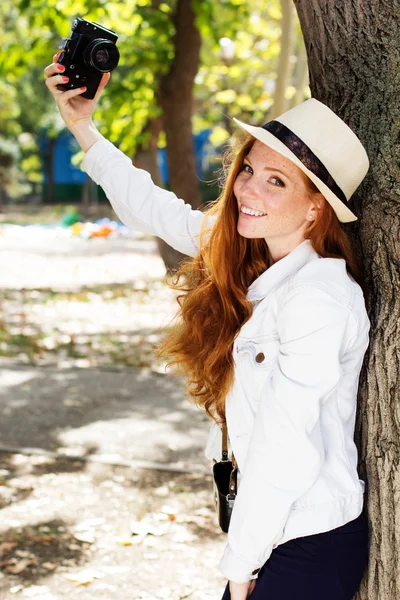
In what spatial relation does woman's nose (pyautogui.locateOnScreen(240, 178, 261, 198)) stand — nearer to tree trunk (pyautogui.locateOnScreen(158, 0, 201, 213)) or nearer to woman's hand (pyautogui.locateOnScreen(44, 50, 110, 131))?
woman's hand (pyautogui.locateOnScreen(44, 50, 110, 131))

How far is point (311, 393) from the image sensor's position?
6.46ft

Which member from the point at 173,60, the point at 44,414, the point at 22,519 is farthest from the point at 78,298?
the point at 22,519

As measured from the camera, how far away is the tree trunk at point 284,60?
724 cm

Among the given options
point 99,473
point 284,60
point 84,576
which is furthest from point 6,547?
point 284,60

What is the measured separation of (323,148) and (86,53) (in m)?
0.99

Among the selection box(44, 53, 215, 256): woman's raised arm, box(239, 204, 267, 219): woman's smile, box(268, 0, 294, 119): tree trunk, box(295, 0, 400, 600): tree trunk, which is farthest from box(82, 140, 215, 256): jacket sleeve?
box(268, 0, 294, 119): tree trunk

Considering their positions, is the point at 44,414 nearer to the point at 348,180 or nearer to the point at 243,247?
the point at 243,247

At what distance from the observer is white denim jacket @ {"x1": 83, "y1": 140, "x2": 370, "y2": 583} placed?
198cm

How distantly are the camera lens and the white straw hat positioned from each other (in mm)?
755

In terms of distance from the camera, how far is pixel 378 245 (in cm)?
242

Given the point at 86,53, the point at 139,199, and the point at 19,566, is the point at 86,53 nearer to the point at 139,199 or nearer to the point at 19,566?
the point at 139,199

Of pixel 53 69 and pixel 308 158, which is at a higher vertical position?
pixel 53 69

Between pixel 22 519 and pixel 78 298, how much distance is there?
27.8 feet

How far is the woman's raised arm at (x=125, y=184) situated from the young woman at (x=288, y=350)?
1.15ft
